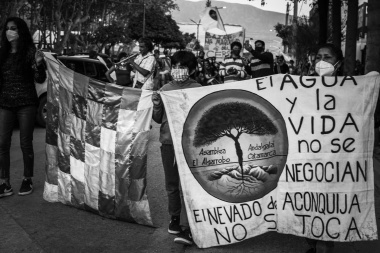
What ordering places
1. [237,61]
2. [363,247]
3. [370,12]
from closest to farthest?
1. [363,247]
2. [370,12]
3. [237,61]

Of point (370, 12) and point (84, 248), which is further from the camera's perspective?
point (370, 12)

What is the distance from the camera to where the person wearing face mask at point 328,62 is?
13.2ft

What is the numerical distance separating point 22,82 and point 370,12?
615 cm

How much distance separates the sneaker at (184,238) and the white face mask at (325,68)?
1.67 m

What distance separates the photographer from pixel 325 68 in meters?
4.02

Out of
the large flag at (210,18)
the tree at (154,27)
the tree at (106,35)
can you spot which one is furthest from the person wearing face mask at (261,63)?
the tree at (154,27)

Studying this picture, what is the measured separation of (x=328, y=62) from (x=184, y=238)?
5.96 feet

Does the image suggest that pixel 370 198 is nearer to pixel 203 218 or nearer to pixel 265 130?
pixel 265 130

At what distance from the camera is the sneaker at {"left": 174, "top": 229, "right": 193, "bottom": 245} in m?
4.21

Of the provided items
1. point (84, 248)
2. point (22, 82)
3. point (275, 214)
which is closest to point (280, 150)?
point (275, 214)

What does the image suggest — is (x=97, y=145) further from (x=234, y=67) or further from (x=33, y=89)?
(x=234, y=67)

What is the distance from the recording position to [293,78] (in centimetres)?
403

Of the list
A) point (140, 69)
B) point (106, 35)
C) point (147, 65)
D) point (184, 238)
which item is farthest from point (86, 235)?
point (106, 35)

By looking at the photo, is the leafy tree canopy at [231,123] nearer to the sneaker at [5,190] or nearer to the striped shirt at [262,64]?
the sneaker at [5,190]
